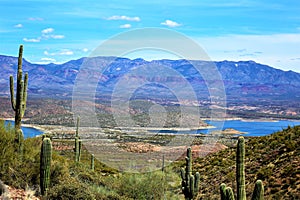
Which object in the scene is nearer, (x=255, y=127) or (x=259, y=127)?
(x=259, y=127)

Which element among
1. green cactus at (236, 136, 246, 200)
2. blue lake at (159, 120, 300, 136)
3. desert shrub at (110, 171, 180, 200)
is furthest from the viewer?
blue lake at (159, 120, 300, 136)

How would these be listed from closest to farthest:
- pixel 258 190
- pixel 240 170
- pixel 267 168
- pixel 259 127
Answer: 1. pixel 258 190
2. pixel 240 170
3. pixel 267 168
4. pixel 259 127

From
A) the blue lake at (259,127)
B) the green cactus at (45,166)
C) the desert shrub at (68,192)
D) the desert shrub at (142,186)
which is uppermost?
→ the green cactus at (45,166)

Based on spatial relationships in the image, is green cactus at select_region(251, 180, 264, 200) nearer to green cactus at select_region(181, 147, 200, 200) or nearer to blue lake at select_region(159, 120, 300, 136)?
green cactus at select_region(181, 147, 200, 200)

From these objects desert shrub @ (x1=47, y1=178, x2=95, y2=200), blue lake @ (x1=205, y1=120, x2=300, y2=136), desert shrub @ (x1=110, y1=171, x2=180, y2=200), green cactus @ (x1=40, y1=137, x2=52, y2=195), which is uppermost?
green cactus @ (x1=40, y1=137, x2=52, y2=195)

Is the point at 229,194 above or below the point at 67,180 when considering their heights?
above

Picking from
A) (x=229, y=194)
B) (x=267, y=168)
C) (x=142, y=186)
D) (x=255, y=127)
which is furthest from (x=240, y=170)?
(x=255, y=127)

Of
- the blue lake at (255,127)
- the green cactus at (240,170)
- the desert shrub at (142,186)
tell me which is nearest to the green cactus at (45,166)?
the green cactus at (240,170)

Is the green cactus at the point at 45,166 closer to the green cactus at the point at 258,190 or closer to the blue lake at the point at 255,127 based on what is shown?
the green cactus at the point at 258,190

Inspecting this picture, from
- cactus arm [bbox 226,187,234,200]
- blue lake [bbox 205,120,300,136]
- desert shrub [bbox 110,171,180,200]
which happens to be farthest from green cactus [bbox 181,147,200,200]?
blue lake [bbox 205,120,300,136]

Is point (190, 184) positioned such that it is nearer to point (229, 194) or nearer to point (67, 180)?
point (67, 180)
